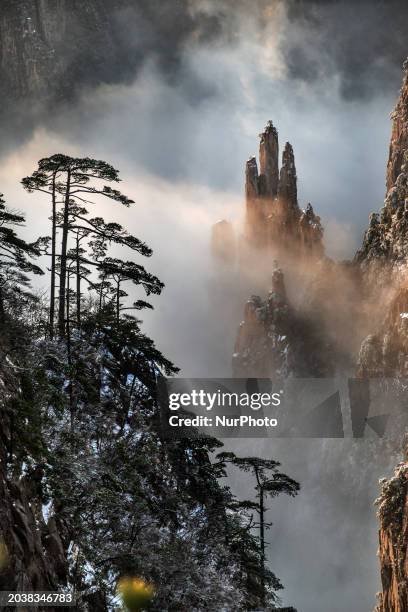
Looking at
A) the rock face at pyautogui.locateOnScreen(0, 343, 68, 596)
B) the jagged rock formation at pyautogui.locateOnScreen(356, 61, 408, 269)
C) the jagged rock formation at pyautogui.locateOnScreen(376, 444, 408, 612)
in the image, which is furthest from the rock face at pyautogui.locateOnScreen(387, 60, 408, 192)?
the rock face at pyautogui.locateOnScreen(0, 343, 68, 596)

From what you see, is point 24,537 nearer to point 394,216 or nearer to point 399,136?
point 394,216

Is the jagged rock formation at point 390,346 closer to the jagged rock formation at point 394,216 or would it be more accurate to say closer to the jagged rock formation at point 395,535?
the jagged rock formation at point 394,216

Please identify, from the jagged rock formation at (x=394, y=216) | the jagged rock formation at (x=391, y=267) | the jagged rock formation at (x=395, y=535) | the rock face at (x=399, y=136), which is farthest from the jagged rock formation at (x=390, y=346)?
the jagged rock formation at (x=395, y=535)

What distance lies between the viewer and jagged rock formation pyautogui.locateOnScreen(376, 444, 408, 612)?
47.6 m

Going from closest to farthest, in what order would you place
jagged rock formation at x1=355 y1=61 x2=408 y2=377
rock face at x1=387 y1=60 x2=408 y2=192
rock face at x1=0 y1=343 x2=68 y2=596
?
rock face at x1=0 y1=343 x2=68 y2=596 → jagged rock formation at x1=355 y1=61 x2=408 y2=377 → rock face at x1=387 y1=60 x2=408 y2=192

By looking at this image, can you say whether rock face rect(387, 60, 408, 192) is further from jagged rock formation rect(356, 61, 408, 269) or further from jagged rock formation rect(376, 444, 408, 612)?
jagged rock formation rect(376, 444, 408, 612)

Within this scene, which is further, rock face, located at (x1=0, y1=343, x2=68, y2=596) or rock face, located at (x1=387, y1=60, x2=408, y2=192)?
rock face, located at (x1=387, y1=60, x2=408, y2=192)

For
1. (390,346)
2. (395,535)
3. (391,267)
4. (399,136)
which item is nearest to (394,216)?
(391,267)

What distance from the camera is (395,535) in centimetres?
4988

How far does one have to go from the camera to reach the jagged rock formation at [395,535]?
47562 millimetres

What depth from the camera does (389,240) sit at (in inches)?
5546

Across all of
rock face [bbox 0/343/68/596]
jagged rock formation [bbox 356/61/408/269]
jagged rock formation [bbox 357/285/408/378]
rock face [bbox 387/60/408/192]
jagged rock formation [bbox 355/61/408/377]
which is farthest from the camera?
rock face [bbox 387/60/408/192]

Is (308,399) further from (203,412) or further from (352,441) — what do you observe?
(203,412)

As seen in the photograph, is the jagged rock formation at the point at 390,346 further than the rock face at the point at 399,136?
No
